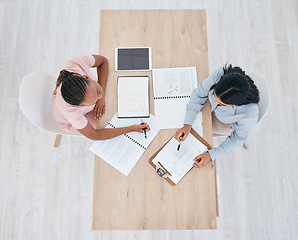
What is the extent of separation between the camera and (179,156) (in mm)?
1340

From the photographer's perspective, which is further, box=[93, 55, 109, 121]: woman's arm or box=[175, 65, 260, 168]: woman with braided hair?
box=[93, 55, 109, 121]: woman's arm

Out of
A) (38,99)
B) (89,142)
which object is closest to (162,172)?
(38,99)

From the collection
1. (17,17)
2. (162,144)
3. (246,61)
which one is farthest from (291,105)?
(17,17)

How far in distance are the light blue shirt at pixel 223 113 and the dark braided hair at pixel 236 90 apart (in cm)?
11

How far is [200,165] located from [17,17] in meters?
2.38

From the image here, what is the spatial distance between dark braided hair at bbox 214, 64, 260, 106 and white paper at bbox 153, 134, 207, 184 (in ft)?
1.06

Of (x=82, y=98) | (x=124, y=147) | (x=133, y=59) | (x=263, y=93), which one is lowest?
(x=124, y=147)

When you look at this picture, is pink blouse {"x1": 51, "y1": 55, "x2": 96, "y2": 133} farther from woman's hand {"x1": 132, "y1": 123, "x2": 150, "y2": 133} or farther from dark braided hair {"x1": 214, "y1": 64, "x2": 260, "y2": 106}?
dark braided hair {"x1": 214, "y1": 64, "x2": 260, "y2": 106}

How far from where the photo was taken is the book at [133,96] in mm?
1398

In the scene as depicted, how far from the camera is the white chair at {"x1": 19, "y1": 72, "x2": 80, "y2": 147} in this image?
136 cm

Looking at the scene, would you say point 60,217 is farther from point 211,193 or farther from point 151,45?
point 151,45

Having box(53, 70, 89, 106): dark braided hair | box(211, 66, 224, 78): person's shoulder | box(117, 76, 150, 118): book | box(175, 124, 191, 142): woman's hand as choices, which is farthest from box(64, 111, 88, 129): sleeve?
box(211, 66, 224, 78): person's shoulder

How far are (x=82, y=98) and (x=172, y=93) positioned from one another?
1.75ft

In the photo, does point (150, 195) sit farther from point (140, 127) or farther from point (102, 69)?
point (102, 69)
